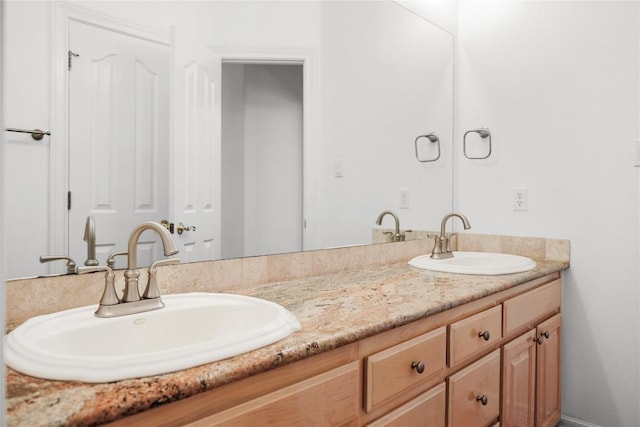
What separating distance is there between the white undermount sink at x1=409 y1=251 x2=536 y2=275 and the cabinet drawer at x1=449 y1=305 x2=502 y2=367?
8.0 inches

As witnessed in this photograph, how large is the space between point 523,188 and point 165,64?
5.89 ft

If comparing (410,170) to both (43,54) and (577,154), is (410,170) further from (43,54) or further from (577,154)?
(43,54)

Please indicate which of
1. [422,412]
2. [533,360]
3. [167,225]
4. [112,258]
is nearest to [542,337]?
[533,360]

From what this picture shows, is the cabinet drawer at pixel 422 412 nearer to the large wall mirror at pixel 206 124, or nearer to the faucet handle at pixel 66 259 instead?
the large wall mirror at pixel 206 124

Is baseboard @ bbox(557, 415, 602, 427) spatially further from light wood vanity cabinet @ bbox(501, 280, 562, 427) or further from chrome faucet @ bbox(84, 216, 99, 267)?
chrome faucet @ bbox(84, 216, 99, 267)

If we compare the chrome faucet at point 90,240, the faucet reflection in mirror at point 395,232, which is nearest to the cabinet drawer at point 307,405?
the chrome faucet at point 90,240

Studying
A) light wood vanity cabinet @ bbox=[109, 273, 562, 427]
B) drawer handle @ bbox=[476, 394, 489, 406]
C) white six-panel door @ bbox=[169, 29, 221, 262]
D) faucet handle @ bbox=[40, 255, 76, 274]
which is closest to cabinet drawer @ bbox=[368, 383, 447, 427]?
light wood vanity cabinet @ bbox=[109, 273, 562, 427]

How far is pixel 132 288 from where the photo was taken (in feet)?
3.43

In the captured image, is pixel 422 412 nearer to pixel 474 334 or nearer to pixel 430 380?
pixel 430 380

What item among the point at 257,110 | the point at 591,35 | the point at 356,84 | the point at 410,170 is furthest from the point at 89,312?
the point at 591,35

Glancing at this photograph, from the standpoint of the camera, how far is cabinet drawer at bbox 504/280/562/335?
5.39 feet

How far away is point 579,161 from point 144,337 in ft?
6.51

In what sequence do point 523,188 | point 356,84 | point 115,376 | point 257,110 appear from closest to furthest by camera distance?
point 115,376 < point 257,110 < point 356,84 < point 523,188

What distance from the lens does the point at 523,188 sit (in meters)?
2.24
